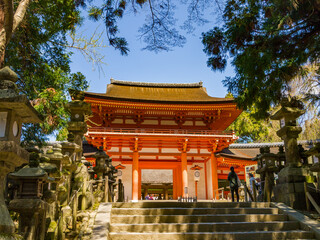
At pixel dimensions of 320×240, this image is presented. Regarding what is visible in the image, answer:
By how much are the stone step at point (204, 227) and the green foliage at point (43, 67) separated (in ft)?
15.8

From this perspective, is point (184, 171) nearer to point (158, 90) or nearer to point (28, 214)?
point (158, 90)

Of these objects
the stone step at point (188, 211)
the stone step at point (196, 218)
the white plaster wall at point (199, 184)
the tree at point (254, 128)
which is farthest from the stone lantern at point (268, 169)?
the tree at point (254, 128)

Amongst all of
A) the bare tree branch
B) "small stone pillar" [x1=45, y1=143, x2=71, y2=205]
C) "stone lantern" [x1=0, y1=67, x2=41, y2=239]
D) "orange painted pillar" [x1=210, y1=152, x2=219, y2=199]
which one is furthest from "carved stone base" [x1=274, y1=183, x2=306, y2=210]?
"orange painted pillar" [x1=210, y1=152, x2=219, y2=199]

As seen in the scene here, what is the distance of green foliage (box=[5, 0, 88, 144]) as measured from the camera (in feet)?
29.5

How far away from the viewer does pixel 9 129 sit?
341 cm

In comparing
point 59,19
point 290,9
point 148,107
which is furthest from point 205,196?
point 290,9

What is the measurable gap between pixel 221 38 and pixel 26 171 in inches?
190

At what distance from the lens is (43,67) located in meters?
9.81

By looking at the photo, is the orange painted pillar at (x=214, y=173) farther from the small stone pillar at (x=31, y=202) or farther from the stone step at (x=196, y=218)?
the small stone pillar at (x=31, y=202)

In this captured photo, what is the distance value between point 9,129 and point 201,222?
173 inches

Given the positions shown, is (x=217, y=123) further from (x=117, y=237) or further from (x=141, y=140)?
(x=117, y=237)

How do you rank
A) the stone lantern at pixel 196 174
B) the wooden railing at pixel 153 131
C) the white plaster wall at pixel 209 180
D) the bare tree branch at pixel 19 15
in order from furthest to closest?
1. the white plaster wall at pixel 209 180
2. the stone lantern at pixel 196 174
3. the wooden railing at pixel 153 131
4. the bare tree branch at pixel 19 15

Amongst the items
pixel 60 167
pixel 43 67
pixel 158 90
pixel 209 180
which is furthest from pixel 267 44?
pixel 158 90

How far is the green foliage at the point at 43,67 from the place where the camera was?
8992mm
